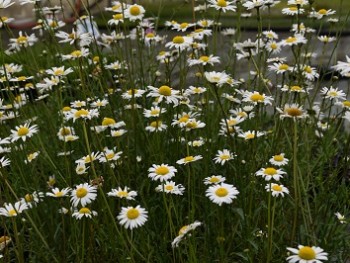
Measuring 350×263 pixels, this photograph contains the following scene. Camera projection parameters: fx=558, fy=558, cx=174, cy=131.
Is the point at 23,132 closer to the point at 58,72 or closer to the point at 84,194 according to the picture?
the point at 58,72

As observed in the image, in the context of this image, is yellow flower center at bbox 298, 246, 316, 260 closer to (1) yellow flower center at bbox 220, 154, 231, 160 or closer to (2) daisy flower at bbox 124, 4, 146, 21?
(1) yellow flower center at bbox 220, 154, 231, 160

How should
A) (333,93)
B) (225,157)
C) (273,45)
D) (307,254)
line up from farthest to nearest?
(273,45), (333,93), (225,157), (307,254)

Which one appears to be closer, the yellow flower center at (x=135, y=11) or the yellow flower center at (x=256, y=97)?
the yellow flower center at (x=256, y=97)

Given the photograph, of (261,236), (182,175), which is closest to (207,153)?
(182,175)

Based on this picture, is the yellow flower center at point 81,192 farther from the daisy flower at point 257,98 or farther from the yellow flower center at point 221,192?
the daisy flower at point 257,98

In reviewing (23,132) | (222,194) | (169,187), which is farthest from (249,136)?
(23,132)

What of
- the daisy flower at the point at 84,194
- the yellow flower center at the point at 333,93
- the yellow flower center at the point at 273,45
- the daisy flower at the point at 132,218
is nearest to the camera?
the daisy flower at the point at 132,218

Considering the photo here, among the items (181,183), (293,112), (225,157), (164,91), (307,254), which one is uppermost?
(293,112)

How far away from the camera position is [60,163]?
85.6 inches

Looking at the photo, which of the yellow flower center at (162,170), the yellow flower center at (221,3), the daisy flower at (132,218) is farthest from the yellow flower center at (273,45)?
the daisy flower at (132,218)

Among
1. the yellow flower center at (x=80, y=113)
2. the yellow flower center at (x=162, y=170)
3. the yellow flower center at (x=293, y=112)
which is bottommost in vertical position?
the yellow flower center at (x=162, y=170)

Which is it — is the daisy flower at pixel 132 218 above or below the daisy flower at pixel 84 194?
above

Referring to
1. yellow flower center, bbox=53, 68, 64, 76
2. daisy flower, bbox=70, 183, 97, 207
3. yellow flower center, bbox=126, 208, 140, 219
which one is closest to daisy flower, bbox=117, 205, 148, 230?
yellow flower center, bbox=126, 208, 140, 219

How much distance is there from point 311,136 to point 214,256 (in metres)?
0.80
